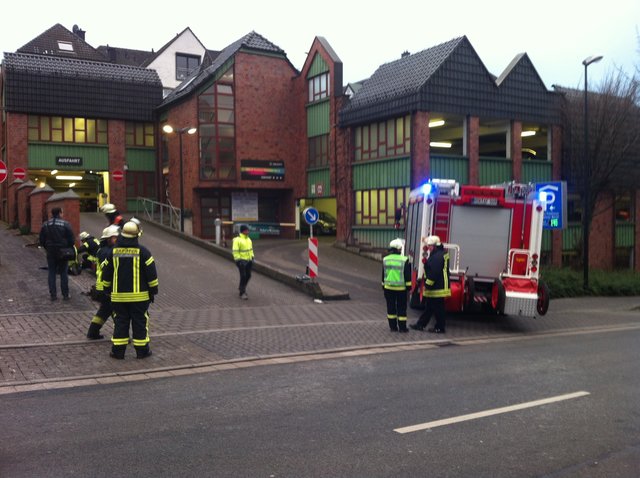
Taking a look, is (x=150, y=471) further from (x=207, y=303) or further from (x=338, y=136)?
(x=338, y=136)

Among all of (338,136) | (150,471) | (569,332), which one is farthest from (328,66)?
(150,471)

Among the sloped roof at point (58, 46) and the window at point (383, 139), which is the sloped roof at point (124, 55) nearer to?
the sloped roof at point (58, 46)

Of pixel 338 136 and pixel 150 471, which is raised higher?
pixel 338 136

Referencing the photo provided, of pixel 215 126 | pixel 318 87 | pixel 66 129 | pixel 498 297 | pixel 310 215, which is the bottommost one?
pixel 498 297

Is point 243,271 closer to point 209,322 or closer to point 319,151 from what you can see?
point 209,322

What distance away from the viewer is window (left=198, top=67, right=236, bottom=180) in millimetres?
31047

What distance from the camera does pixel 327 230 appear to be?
37250mm

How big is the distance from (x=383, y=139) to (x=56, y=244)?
619 inches

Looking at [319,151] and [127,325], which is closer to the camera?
[127,325]

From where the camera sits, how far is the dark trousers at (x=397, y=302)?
11180mm

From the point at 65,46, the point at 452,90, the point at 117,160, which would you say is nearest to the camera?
the point at 452,90

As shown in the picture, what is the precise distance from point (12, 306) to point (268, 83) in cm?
2230

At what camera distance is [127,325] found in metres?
8.27

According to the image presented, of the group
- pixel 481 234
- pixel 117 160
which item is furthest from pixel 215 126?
pixel 481 234
